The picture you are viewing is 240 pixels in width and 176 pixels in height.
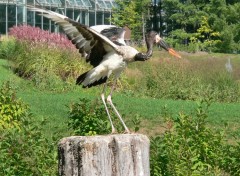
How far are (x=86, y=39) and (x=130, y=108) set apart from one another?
808 centimetres

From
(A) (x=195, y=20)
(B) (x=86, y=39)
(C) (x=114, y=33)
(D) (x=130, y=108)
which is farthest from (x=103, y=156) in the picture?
(A) (x=195, y=20)

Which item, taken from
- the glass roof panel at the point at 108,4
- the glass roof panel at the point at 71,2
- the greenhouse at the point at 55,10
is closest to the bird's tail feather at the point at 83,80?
the greenhouse at the point at 55,10

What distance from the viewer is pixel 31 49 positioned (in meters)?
23.7

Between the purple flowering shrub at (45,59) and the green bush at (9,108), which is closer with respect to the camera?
the green bush at (9,108)

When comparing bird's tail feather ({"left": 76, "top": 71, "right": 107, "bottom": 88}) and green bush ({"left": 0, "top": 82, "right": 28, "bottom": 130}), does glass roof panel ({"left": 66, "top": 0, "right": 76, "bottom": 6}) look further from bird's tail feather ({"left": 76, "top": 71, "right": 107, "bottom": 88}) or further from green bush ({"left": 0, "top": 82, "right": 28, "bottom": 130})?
bird's tail feather ({"left": 76, "top": 71, "right": 107, "bottom": 88})

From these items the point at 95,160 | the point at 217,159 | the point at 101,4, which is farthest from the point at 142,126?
the point at 101,4

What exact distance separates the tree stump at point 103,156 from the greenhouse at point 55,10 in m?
29.3

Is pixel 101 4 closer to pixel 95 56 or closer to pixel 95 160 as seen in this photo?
pixel 95 56

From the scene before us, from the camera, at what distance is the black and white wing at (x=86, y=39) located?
22.2 feet

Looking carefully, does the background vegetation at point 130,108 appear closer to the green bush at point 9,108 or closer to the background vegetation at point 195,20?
the green bush at point 9,108

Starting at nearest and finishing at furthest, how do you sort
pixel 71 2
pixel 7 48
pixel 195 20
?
pixel 7 48 < pixel 71 2 < pixel 195 20

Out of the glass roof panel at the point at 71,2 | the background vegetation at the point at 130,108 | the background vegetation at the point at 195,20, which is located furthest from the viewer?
the background vegetation at the point at 195,20

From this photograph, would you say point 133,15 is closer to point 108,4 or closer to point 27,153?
point 108,4

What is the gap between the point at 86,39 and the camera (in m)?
7.36
